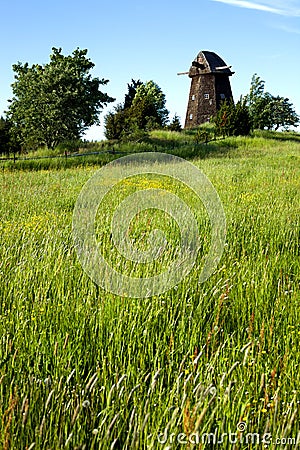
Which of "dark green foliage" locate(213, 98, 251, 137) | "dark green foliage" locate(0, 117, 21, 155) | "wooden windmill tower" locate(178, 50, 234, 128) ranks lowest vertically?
"dark green foliage" locate(0, 117, 21, 155)

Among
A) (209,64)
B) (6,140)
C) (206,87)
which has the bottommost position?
(6,140)

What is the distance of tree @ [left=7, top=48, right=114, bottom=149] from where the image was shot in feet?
123

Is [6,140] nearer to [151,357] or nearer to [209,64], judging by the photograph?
[209,64]

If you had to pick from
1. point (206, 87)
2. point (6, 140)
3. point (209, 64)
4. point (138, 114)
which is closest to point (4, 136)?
point (6, 140)

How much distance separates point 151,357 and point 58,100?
36448 millimetres

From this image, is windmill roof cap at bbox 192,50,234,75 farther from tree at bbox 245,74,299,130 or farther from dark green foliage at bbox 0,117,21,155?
dark green foliage at bbox 0,117,21,155

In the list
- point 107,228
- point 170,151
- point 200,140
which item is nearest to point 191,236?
point 107,228

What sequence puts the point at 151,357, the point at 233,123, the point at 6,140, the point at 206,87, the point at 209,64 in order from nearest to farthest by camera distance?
the point at 151,357 < the point at 233,123 < the point at 6,140 < the point at 209,64 < the point at 206,87

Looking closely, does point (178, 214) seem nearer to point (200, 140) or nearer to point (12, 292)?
point (12, 292)

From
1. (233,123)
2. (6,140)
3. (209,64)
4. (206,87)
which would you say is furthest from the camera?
(206,87)

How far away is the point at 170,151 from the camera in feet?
80.3

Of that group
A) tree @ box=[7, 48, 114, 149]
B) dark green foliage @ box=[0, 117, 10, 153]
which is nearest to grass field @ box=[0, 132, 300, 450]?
tree @ box=[7, 48, 114, 149]

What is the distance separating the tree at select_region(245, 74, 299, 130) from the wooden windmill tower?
418 cm

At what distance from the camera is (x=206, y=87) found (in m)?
46.9
